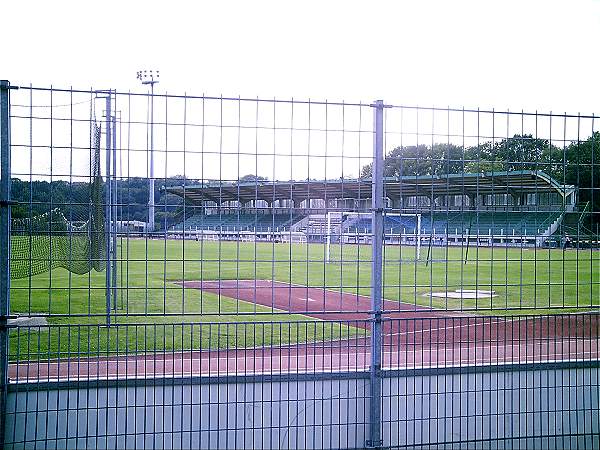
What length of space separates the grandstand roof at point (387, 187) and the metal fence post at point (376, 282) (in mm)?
240

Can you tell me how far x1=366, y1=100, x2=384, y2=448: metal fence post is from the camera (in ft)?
14.7

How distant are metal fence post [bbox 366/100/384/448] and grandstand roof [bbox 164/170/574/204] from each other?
0.24 metres

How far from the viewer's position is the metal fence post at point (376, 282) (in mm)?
4488

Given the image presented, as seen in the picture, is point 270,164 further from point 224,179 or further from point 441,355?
point 441,355

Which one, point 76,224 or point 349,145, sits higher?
point 349,145

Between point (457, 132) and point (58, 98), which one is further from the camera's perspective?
point (457, 132)

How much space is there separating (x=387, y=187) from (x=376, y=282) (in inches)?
56.7

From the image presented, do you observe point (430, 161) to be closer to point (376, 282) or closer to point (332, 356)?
point (376, 282)

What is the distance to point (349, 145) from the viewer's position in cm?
467

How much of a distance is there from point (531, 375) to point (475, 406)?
0.52 meters

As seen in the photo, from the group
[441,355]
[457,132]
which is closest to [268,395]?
[457,132]

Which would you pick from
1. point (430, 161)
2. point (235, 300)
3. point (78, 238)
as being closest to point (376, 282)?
point (430, 161)

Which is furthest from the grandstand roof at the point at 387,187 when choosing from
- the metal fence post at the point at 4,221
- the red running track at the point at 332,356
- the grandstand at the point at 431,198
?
the metal fence post at the point at 4,221

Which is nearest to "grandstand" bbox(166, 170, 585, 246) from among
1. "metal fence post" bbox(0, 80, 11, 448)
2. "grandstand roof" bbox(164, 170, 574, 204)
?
"grandstand roof" bbox(164, 170, 574, 204)
